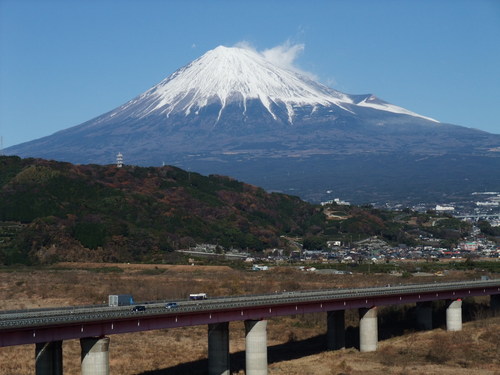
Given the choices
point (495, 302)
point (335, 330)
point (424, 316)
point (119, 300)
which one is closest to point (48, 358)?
point (119, 300)

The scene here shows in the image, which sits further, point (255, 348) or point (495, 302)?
point (495, 302)

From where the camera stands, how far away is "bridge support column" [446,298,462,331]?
264ft

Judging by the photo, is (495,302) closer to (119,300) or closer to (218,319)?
(218,319)

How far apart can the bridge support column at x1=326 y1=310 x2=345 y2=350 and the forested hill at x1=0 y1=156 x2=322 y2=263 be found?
237ft

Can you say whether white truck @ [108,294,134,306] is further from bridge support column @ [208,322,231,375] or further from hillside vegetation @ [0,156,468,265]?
hillside vegetation @ [0,156,468,265]

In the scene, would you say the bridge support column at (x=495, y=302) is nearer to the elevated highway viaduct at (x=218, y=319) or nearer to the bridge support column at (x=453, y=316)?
the elevated highway viaduct at (x=218, y=319)

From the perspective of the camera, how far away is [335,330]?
7256 cm

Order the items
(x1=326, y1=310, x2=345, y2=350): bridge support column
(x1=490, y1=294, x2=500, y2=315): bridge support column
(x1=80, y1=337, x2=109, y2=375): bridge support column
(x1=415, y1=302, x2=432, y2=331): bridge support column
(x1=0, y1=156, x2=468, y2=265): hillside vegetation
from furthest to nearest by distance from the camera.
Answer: (x1=0, y1=156, x2=468, y2=265): hillside vegetation, (x1=490, y1=294, x2=500, y2=315): bridge support column, (x1=415, y1=302, x2=432, y2=331): bridge support column, (x1=326, y1=310, x2=345, y2=350): bridge support column, (x1=80, y1=337, x2=109, y2=375): bridge support column

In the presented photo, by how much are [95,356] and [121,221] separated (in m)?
104

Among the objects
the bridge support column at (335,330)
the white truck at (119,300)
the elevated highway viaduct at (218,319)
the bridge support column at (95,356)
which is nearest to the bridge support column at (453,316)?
the elevated highway viaduct at (218,319)

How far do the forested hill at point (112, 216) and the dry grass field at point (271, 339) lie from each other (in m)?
28.1

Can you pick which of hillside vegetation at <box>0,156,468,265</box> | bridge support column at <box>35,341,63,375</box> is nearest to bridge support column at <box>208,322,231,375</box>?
bridge support column at <box>35,341,63,375</box>

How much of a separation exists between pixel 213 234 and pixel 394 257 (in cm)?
3129

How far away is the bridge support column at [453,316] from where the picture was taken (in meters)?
80.5
